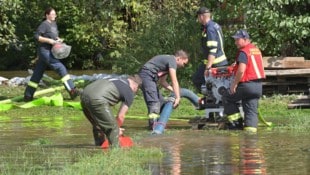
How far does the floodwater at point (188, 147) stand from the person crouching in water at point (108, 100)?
1.46ft

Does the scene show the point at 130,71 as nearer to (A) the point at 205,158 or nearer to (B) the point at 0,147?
(B) the point at 0,147

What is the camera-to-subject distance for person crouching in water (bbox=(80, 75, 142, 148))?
1084 cm

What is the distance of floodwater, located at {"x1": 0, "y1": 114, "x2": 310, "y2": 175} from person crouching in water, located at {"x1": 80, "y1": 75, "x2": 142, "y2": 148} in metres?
0.44

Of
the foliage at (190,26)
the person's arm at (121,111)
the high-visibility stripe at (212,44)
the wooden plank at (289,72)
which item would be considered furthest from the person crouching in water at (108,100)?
the foliage at (190,26)

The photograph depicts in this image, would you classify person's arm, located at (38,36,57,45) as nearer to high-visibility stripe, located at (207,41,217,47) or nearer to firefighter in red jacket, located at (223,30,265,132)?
high-visibility stripe, located at (207,41,217,47)

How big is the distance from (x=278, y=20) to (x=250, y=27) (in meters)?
1.07

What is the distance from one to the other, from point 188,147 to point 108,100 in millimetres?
1294

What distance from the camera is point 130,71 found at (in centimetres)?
2314

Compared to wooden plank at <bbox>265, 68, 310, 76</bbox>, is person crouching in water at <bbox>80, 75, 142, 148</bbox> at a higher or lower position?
higher

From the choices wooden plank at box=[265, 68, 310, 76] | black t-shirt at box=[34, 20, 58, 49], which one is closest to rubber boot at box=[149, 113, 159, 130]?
black t-shirt at box=[34, 20, 58, 49]

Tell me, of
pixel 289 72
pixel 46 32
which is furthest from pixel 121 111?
pixel 289 72

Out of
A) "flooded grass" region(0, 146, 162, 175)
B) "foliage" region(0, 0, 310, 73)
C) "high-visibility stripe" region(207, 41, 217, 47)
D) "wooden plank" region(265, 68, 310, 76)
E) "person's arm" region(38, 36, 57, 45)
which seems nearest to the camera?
"flooded grass" region(0, 146, 162, 175)

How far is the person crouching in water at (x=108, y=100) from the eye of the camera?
1084cm

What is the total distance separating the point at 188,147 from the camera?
1114cm
